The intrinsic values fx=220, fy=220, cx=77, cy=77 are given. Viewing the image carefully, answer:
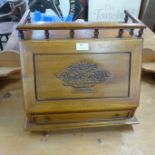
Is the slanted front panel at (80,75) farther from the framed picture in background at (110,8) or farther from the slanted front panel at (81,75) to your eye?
the framed picture in background at (110,8)

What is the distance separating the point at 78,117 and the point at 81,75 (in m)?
0.18

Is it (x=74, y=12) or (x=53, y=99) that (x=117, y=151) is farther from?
(x=74, y=12)

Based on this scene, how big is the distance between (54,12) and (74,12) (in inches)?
6.9

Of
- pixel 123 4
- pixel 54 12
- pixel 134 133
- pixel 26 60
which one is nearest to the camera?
pixel 26 60

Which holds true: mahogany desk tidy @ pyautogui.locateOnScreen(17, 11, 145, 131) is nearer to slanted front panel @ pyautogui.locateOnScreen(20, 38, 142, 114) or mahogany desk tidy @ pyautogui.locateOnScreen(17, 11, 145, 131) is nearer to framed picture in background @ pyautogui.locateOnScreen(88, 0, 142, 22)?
slanted front panel @ pyautogui.locateOnScreen(20, 38, 142, 114)

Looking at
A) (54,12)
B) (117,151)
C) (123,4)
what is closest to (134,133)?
(117,151)

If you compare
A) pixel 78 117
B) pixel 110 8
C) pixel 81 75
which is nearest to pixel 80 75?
pixel 81 75

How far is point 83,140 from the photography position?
35.4 inches

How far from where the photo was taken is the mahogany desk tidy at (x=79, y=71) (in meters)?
0.83

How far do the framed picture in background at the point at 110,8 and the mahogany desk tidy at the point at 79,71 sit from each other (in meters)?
1.08

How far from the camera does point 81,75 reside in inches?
33.8

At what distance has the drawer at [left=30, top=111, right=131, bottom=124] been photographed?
885 mm

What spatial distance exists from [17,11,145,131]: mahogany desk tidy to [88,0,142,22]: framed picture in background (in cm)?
108

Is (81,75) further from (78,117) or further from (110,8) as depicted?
(110,8)
